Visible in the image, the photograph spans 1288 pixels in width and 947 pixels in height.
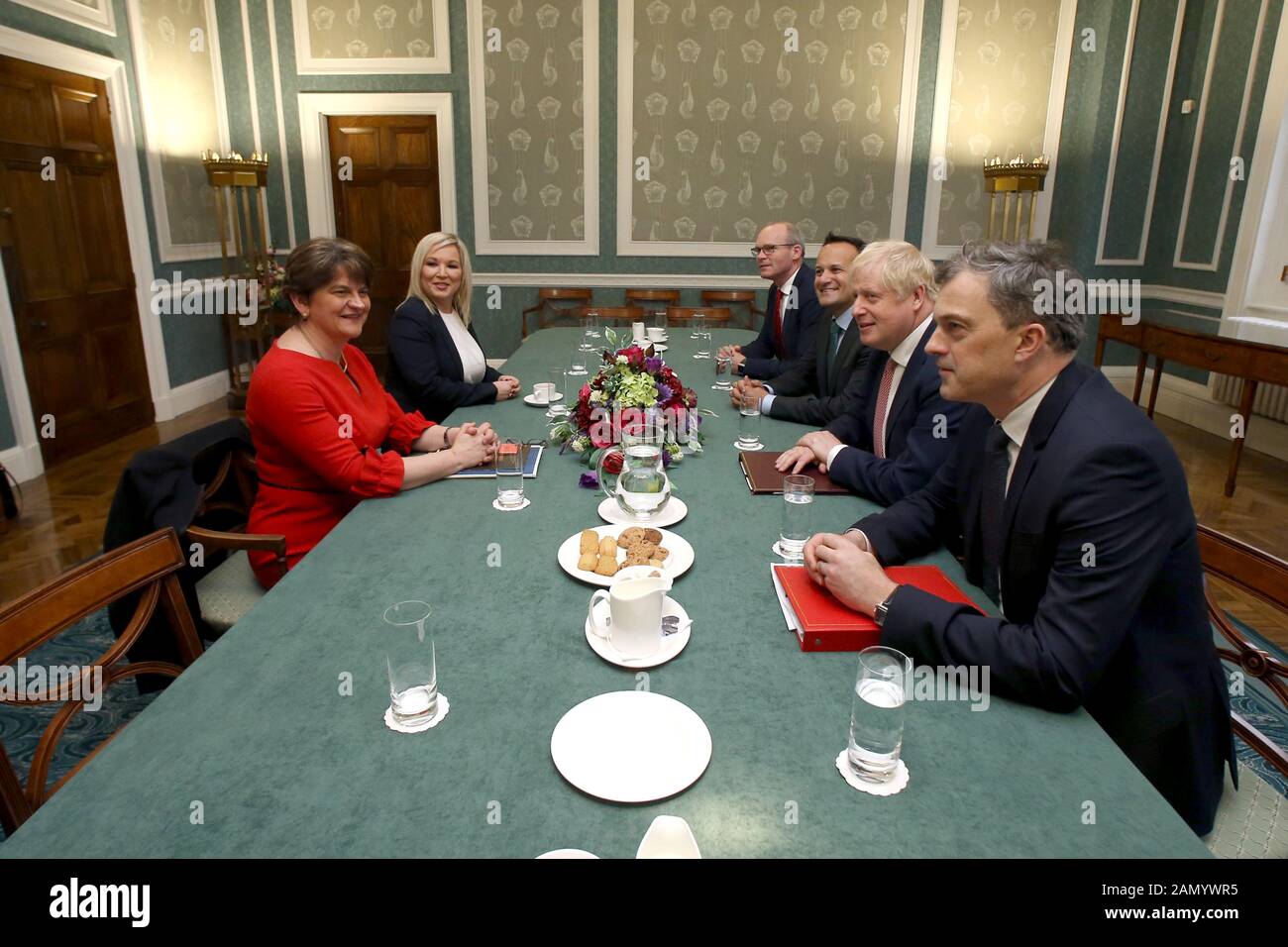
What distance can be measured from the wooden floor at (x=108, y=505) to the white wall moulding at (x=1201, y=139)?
57.3 inches

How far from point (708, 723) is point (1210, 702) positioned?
3.09 feet

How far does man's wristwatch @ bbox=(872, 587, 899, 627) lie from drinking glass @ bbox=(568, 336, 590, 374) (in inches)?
101

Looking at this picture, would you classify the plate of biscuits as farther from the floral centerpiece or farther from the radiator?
the radiator

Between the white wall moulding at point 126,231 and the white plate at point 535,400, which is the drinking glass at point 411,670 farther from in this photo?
the white wall moulding at point 126,231

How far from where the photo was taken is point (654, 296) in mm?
7410

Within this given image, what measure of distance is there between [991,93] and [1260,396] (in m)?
3.42

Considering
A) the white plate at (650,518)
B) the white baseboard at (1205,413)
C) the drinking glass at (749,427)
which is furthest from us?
the white baseboard at (1205,413)

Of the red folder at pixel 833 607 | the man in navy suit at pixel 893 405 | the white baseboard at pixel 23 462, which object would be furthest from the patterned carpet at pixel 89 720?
the white baseboard at pixel 23 462

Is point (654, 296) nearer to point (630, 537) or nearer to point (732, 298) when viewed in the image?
point (732, 298)

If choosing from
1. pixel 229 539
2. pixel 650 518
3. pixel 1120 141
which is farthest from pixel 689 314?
pixel 229 539

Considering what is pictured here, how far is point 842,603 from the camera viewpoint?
4.84 ft

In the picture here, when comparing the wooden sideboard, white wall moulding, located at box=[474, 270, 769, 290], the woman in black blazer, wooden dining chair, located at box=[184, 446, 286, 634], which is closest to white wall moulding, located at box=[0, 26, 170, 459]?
white wall moulding, located at box=[474, 270, 769, 290]

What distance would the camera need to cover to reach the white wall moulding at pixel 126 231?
4688 millimetres
